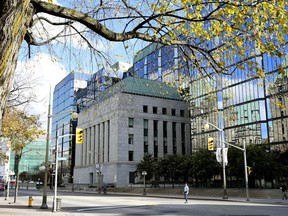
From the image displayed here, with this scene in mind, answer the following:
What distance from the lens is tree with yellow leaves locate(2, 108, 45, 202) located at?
76.6ft

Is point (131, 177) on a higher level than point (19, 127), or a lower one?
lower

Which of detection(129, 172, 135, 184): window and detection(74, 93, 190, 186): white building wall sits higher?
detection(74, 93, 190, 186): white building wall

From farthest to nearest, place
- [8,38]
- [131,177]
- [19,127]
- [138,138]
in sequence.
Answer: [138,138] < [131,177] < [19,127] < [8,38]

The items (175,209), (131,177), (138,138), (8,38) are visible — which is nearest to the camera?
(8,38)

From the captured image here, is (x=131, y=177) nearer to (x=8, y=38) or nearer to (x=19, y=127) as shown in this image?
(x=19, y=127)

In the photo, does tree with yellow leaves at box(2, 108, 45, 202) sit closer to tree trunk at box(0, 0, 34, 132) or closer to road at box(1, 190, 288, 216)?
road at box(1, 190, 288, 216)

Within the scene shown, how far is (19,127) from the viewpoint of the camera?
80.0ft

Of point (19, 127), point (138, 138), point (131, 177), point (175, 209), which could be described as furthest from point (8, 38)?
point (138, 138)

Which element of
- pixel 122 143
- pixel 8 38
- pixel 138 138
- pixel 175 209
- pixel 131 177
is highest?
pixel 138 138

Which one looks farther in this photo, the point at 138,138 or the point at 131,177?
the point at 138,138

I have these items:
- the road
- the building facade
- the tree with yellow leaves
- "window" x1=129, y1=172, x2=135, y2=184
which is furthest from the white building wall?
the road

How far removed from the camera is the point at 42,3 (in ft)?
20.0

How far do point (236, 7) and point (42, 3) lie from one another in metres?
4.55

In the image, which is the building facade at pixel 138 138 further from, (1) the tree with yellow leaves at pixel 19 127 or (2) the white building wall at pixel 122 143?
(1) the tree with yellow leaves at pixel 19 127
